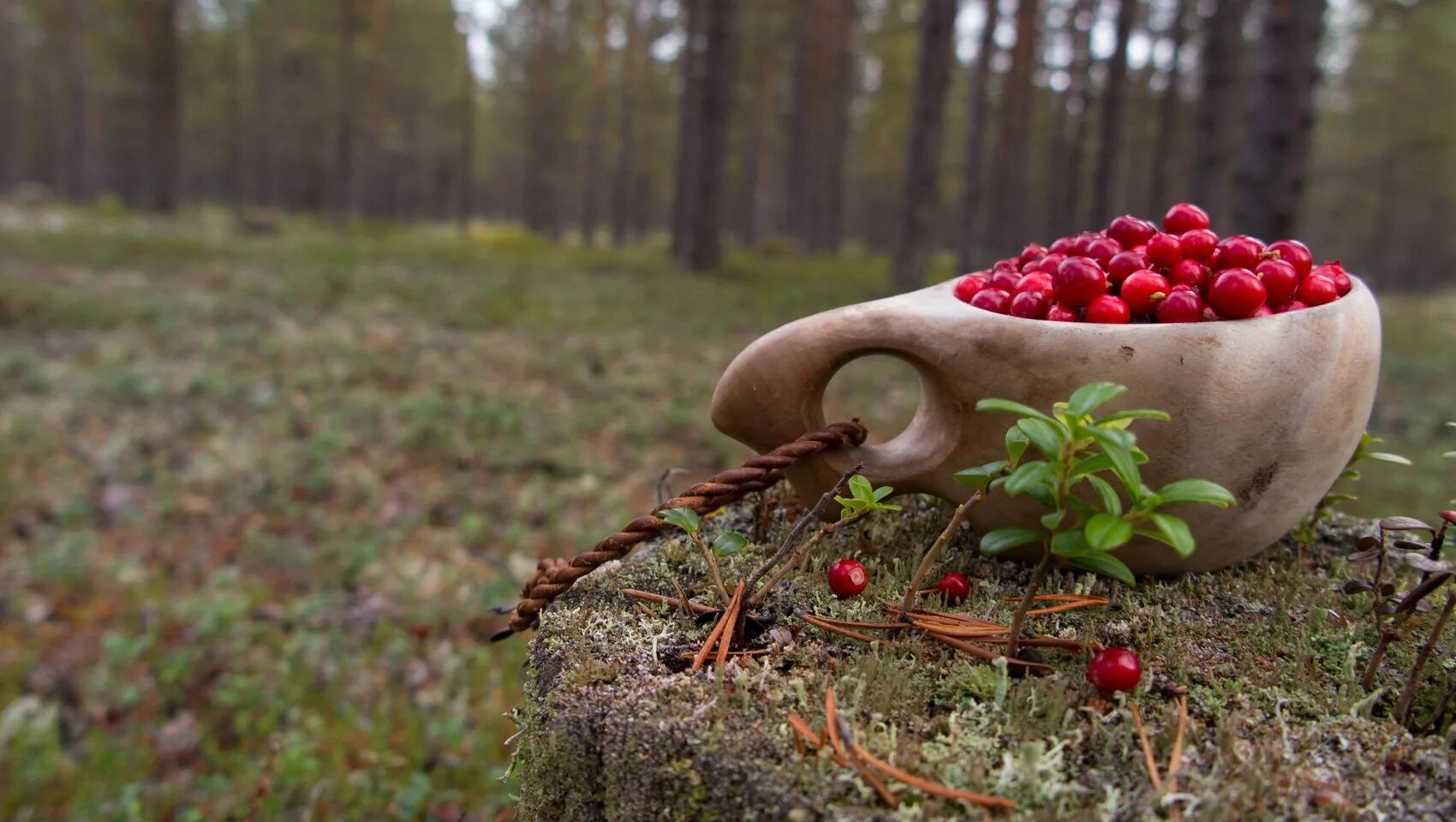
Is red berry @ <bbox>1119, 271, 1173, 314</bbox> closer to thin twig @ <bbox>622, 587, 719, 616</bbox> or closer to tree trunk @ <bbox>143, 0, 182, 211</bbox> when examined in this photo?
thin twig @ <bbox>622, 587, 719, 616</bbox>

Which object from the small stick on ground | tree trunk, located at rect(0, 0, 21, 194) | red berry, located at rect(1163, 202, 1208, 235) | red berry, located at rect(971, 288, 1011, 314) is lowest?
the small stick on ground

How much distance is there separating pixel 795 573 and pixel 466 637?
9.48 ft

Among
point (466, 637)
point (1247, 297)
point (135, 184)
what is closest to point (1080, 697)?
point (1247, 297)

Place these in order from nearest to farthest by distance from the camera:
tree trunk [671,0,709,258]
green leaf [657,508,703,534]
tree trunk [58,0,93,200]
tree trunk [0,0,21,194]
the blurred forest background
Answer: green leaf [657,508,703,534]
the blurred forest background
tree trunk [671,0,709,258]
tree trunk [58,0,93,200]
tree trunk [0,0,21,194]

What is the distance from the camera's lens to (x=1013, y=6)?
20328 millimetres

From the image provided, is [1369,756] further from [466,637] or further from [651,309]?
[651,309]

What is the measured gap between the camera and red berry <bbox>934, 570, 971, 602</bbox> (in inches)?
60.7

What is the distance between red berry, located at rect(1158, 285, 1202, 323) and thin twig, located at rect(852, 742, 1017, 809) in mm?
916

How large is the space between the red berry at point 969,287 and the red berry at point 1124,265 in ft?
0.80

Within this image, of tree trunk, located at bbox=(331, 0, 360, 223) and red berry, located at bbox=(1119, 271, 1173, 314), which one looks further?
tree trunk, located at bbox=(331, 0, 360, 223)

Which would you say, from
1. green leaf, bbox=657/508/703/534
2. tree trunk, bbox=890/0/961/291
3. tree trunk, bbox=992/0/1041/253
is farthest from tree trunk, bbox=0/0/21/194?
green leaf, bbox=657/508/703/534

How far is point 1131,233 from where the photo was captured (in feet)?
5.85

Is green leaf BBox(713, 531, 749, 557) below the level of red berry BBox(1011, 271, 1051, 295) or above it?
below

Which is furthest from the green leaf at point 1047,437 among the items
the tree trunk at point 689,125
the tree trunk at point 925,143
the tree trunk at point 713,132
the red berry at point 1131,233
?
the tree trunk at point 689,125
